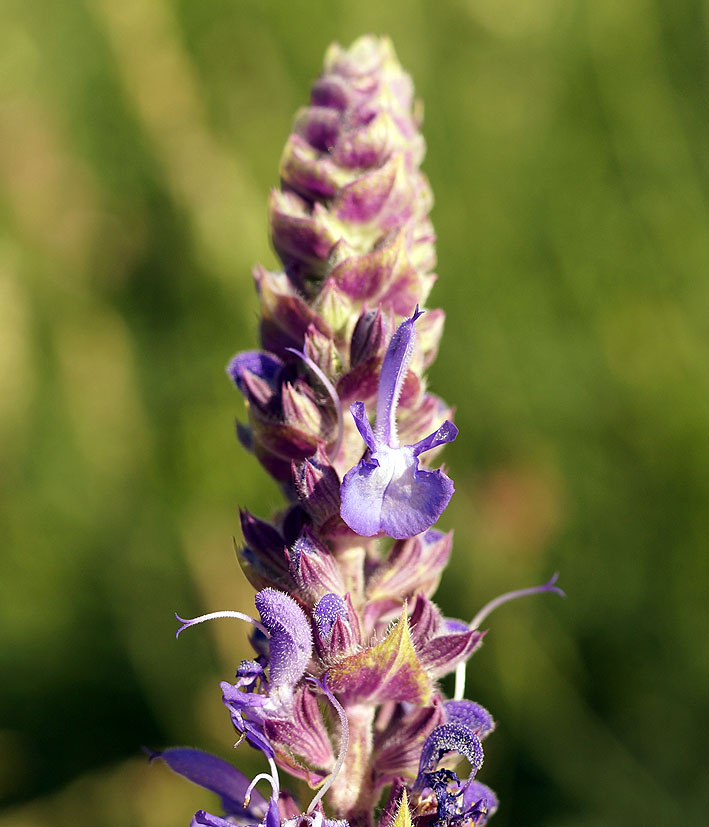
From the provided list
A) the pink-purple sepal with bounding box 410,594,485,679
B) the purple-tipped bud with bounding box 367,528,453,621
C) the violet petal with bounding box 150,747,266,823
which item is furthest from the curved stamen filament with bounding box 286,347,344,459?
the violet petal with bounding box 150,747,266,823

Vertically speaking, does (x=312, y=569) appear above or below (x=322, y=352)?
below

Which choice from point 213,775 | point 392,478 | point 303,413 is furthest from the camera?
point 213,775

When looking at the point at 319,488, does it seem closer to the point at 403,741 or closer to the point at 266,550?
the point at 266,550

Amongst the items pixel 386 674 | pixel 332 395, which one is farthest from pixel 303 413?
pixel 386 674

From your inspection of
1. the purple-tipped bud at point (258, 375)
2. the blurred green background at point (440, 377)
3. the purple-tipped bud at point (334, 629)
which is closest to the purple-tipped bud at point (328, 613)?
the purple-tipped bud at point (334, 629)

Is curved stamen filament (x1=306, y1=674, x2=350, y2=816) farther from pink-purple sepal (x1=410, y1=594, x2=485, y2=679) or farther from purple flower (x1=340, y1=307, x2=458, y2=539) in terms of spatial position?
purple flower (x1=340, y1=307, x2=458, y2=539)

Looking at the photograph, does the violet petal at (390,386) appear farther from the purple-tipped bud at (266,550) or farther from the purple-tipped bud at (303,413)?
the purple-tipped bud at (266,550)

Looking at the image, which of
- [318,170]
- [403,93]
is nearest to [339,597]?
[318,170]
